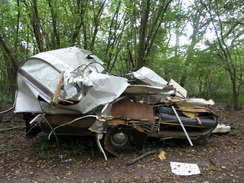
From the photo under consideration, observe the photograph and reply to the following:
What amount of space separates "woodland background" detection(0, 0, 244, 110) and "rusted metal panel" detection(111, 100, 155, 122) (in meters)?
4.66

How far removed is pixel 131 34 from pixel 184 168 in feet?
25.9

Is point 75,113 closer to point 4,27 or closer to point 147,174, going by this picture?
point 147,174

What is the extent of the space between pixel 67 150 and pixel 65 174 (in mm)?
966

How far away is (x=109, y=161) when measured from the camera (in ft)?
12.8

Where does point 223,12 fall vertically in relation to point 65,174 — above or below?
above

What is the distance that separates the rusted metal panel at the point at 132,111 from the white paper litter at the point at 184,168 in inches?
42.1

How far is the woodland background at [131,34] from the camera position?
7254mm

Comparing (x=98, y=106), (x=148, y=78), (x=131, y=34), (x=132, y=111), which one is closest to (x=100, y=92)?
(x=98, y=106)

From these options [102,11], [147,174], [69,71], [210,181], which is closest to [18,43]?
[102,11]

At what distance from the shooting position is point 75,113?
3789 mm

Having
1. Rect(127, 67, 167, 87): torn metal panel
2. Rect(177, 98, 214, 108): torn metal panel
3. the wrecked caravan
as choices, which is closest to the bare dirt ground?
the wrecked caravan

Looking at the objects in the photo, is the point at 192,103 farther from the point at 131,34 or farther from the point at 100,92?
the point at 131,34

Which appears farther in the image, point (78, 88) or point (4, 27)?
point (4, 27)

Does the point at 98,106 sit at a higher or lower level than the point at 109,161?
higher
